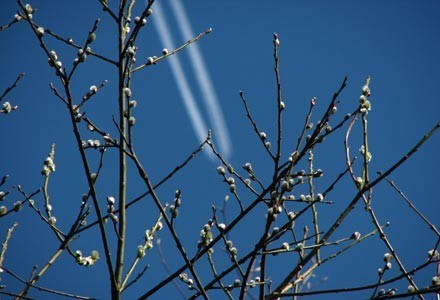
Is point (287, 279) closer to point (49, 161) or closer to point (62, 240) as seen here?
point (62, 240)

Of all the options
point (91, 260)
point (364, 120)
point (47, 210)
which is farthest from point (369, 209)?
point (47, 210)

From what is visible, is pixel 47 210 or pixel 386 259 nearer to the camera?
pixel 386 259

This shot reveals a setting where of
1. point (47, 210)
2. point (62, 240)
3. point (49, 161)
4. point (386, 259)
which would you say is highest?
point (49, 161)

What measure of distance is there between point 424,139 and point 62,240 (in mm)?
2208

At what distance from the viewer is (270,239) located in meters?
2.20

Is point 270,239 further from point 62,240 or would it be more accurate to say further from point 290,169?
point 62,240

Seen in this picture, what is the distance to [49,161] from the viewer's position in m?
3.15

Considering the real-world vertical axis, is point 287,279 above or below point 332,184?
below

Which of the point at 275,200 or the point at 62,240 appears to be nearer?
the point at 275,200

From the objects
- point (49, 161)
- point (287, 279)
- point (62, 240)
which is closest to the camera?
point (287, 279)

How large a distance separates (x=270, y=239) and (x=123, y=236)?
0.89 m

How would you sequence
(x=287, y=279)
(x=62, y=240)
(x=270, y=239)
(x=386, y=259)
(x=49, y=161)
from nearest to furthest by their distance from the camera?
1. (x=270, y=239)
2. (x=287, y=279)
3. (x=386, y=259)
4. (x=62, y=240)
5. (x=49, y=161)

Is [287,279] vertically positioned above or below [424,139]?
below

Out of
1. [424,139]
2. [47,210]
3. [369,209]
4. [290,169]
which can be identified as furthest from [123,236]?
[424,139]
